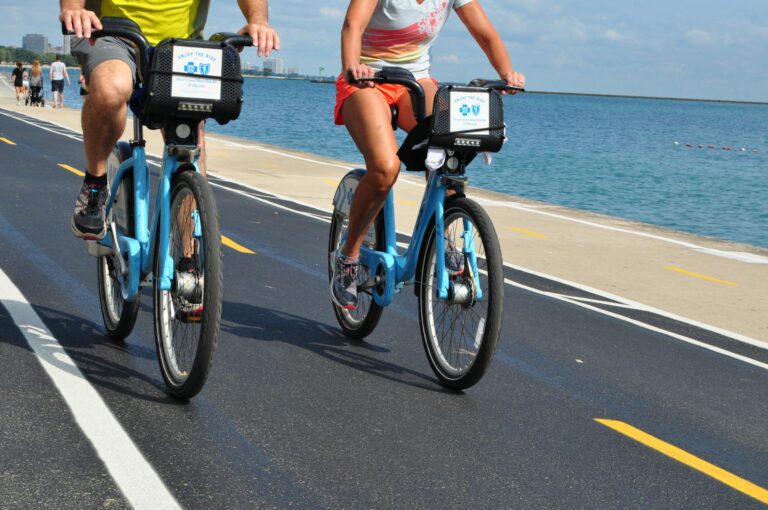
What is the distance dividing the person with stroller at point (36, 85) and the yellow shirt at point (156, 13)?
3173 centimetres

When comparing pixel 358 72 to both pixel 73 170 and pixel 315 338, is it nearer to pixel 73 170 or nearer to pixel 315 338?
pixel 315 338

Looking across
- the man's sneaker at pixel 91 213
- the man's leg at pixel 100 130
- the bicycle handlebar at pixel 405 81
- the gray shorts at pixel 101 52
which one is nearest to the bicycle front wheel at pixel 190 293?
the man's leg at pixel 100 130

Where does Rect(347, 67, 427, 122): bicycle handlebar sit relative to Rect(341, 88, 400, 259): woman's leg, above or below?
above

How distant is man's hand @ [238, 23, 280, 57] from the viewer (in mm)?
4594

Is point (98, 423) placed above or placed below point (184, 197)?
below

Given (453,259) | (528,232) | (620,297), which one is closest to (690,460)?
(453,259)

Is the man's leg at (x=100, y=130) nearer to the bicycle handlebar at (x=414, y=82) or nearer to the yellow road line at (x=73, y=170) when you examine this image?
the bicycle handlebar at (x=414, y=82)

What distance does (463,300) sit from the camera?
5066mm

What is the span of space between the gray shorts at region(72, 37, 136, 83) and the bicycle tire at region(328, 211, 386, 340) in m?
1.59

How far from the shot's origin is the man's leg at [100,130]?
469cm

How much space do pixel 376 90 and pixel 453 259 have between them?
0.97m

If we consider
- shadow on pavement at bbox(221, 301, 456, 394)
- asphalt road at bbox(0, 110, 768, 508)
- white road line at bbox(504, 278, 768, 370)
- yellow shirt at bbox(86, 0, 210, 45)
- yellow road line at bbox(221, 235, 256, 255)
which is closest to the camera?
asphalt road at bbox(0, 110, 768, 508)

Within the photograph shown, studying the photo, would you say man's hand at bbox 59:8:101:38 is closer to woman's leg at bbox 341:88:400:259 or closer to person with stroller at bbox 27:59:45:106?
woman's leg at bbox 341:88:400:259

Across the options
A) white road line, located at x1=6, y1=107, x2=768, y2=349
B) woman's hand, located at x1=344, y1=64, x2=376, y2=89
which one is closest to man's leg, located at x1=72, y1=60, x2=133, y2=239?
woman's hand, located at x1=344, y1=64, x2=376, y2=89
